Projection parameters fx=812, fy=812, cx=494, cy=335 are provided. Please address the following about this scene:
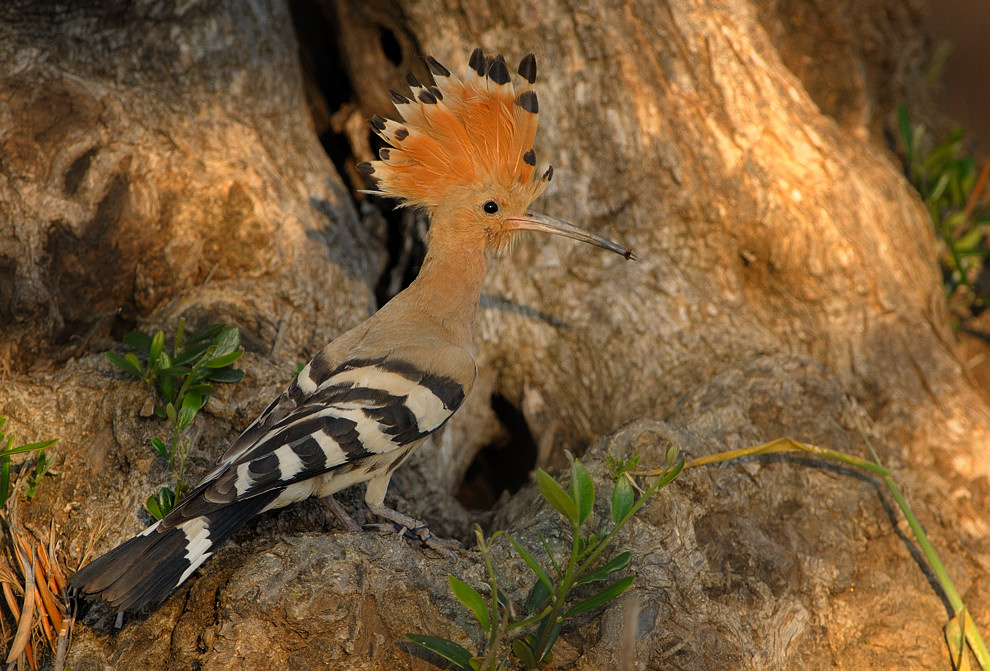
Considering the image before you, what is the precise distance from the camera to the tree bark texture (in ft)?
6.56

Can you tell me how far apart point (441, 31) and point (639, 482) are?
1.88m

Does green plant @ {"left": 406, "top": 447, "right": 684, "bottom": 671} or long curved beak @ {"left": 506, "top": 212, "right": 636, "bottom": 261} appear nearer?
green plant @ {"left": 406, "top": 447, "right": 684, "bottom": 671}

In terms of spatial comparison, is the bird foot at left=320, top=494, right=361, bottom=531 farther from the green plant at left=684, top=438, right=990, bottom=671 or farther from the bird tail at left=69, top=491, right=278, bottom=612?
the green plant at left=684, top=438, right=990, bottom=671

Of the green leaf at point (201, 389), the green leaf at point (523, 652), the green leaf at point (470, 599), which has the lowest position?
the green leaf at point (523, 652)

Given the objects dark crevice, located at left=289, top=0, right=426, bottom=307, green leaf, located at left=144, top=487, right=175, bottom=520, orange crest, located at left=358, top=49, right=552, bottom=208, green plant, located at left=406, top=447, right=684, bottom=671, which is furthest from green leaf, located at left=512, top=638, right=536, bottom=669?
dark crevice, located at left=289, top=0, right=426, bottom=307

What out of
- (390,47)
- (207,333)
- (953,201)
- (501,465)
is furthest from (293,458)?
(953,201)

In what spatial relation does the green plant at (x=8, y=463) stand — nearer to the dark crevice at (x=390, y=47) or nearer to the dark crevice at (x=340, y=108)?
the dark crevice at (x=340, y=108)

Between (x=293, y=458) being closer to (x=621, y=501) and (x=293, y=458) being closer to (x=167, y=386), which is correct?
(x=167, y=386)

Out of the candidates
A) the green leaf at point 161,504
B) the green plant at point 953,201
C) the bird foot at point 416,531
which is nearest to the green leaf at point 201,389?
the green leaf at point 161,504

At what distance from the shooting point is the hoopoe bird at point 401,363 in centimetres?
184

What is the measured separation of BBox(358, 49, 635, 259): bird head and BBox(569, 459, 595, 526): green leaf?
3.33 feet

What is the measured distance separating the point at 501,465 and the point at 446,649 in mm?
1617

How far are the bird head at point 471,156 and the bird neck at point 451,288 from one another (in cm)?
4

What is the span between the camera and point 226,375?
2.26m
